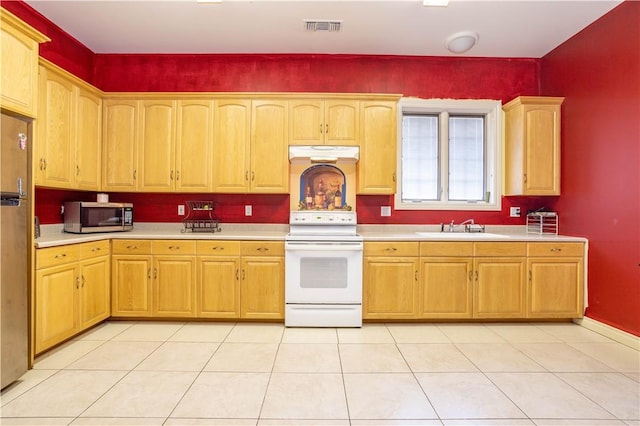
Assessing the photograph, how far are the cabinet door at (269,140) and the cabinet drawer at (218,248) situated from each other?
2.39ft

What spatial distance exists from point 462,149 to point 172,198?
3.60 metres

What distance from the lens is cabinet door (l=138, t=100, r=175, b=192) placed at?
3.49m

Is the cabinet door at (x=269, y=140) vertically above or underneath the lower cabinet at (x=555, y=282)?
above

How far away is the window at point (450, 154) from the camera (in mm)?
3905

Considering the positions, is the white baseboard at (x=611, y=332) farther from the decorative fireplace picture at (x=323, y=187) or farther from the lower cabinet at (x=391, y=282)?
the decorative fireplace picture at (x=323, y=187)

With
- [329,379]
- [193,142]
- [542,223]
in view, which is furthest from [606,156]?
[193,142]

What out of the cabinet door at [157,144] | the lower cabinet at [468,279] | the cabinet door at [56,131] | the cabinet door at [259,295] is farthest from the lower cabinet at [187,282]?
the lower cabinet at [468,279]

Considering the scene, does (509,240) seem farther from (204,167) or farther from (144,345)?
(144,345)

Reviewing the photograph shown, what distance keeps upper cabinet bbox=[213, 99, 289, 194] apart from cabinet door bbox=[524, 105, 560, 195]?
107 inches

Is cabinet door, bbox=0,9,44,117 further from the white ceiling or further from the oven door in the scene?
the oven door

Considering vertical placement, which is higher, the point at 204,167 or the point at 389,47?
the point at 389,47

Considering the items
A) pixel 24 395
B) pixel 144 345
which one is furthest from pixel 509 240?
pixel 24 395

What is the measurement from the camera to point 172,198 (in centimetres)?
379

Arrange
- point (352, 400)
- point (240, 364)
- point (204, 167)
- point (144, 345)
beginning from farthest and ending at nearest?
point (204, 167) → point (144, 345) → point (240, 364) → point (352, 400)
